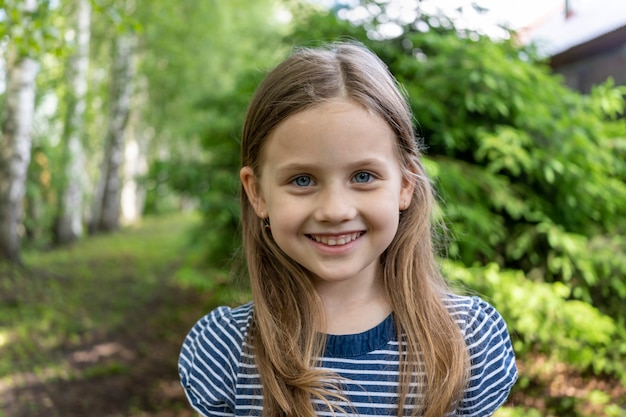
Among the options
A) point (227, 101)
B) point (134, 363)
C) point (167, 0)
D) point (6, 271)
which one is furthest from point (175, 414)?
point (167, 0)

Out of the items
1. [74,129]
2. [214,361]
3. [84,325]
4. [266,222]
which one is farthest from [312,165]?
[74,129]

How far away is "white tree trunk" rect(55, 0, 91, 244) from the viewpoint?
437 inches

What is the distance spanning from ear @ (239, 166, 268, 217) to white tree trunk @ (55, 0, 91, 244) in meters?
9.96

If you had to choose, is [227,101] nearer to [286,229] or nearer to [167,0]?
[286,229]

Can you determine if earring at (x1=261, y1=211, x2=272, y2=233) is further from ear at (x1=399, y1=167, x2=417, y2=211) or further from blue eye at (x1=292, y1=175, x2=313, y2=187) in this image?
ear at (x1=399, y1=167, x2=417, y2=211)

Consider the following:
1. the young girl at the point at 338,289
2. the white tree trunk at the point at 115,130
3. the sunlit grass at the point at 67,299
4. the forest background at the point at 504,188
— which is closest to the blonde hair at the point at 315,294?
the young girl at the point at 338,289

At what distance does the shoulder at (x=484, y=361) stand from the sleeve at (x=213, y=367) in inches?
22.4

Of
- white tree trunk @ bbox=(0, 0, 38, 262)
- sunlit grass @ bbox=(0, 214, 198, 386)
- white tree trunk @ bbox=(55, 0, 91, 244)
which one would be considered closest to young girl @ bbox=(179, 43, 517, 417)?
sunlit grass @ bbox=(0, 214, 198, 386)

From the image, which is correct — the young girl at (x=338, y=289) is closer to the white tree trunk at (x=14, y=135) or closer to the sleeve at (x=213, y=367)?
the sleeve at (x=213, y=367)

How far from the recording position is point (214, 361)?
62.2 inches

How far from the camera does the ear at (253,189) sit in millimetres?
1598

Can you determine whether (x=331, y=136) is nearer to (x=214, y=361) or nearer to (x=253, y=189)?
(x=253, y=189)

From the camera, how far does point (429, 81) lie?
12.7 feet

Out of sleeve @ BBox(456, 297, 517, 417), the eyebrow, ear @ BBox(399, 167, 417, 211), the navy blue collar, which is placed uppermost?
the eyebrow
